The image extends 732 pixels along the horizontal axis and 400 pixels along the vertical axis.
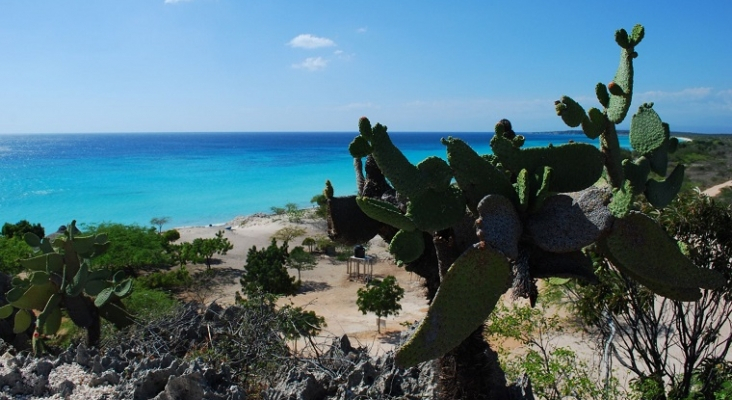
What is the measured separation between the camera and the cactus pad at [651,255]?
2807 millimetres

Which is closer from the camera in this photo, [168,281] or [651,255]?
[651,255]

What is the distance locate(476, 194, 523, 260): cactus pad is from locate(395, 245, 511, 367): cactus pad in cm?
6

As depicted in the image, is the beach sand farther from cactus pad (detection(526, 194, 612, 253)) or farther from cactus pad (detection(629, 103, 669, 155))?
cactus pad (detection(526, 194, 612, 253))

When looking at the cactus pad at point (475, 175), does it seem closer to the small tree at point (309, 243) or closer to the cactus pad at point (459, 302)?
the cactus pad at point (459, 302)

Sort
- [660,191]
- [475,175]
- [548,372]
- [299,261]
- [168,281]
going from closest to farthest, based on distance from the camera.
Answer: [475,175] → [660,191] → [548,372] → [168,281] → [299,261]

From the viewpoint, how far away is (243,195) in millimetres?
50844

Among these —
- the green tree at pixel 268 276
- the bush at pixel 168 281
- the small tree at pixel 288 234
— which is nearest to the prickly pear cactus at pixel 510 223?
the green tree at pixel 268 276

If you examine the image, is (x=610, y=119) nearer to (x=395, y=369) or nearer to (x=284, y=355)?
(x=395, y=369)

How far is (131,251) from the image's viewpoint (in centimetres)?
1551

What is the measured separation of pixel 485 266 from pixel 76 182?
64.6m

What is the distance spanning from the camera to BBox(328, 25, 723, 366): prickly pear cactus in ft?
8.68

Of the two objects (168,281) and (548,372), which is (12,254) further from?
(548,372)

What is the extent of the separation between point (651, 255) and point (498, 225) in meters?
0.88

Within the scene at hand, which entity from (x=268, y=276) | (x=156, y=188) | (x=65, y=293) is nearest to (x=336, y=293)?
(x=268, y=276)
